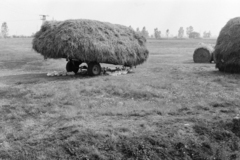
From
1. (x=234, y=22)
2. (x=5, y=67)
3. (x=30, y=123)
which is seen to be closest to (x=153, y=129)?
(x=30, y=123)

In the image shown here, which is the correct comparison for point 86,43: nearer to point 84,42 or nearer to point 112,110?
point 84,42

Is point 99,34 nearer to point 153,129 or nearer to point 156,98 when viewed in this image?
point 156,98

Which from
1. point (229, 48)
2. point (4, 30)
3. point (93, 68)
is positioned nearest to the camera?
point (229, 48)

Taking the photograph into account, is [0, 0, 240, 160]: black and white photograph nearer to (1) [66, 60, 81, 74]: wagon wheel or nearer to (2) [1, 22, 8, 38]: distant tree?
(1) [66, 60, 81, 74]: wagon wheel

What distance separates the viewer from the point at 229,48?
48.7ft

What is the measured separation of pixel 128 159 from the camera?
20.5 feet

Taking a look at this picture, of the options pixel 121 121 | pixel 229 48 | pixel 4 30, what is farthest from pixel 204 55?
pixel 4 30

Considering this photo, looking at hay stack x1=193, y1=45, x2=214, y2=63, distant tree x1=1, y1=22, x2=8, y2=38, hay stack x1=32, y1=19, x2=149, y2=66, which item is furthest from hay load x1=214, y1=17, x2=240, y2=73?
distant tree x1=1, y1=22, x2=8, y2=38

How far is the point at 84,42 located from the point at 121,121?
24.0ft

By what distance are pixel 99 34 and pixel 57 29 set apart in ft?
6.99

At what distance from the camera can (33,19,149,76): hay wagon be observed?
14102 millimetres

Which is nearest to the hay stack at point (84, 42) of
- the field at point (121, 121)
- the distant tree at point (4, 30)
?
the field at point (121, 121)

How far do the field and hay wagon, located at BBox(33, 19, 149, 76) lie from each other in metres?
2.82

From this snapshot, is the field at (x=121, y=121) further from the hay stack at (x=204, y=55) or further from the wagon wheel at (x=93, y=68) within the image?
the hay stack at (x=204, y=55)
